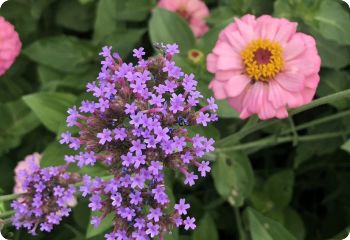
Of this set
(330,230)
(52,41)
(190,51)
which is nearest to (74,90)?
(52,41)

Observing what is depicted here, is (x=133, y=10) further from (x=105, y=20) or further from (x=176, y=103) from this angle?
(x=176, y=103)

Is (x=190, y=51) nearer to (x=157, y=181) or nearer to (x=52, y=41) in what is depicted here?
(x=52, y=41)

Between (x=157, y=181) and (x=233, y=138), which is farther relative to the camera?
(x=233, y=138)

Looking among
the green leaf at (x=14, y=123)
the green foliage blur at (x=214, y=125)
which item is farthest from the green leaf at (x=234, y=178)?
the green leaf at (x=14, y=123)

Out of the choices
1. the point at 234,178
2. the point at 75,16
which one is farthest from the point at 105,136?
the point at 75,16

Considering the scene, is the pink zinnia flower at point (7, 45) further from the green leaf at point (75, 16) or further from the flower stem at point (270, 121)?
the flower stem at point (270, 121)

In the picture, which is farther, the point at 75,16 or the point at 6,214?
the point at 75,16
